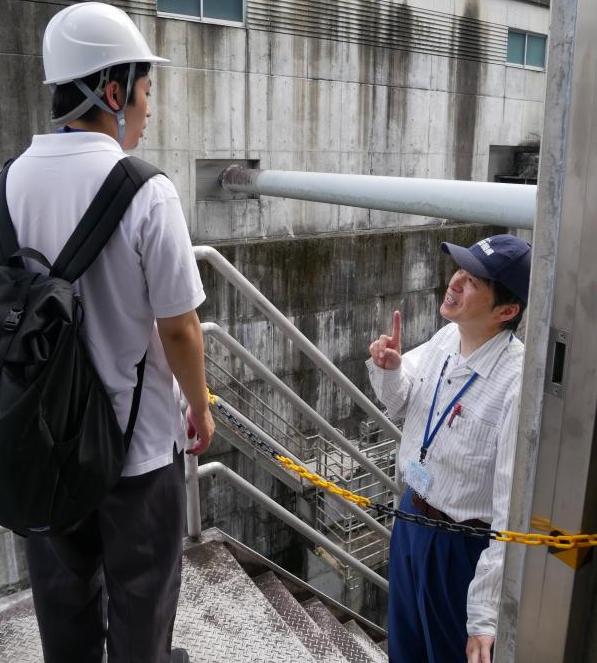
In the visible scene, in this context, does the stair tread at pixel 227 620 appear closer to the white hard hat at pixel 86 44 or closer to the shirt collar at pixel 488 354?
the shirt collar at pixel 488 354

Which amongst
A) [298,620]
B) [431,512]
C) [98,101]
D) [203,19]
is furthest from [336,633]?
[203,19]

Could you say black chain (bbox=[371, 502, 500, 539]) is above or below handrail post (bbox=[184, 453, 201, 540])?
above

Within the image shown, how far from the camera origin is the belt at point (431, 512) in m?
2.01

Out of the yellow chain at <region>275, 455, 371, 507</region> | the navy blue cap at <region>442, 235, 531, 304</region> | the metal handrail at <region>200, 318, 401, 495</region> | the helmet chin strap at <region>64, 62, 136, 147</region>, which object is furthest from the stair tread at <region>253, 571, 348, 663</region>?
the helmet chin strap at <region>64, 62, 136, 147</region>

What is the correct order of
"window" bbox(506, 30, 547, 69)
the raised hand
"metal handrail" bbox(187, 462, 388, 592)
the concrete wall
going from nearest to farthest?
1. the raised hand
2. "metal handrail" bbox(187, 462, 388, 592)
3. the concrete wall
4. "window" bbox(506, 30, 547, 69)

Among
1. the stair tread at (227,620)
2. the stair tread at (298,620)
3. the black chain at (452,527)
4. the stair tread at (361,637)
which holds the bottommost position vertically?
the stair tread at (361,637)

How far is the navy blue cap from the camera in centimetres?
197

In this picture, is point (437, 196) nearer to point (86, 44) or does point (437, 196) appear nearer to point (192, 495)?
point (86, 44)

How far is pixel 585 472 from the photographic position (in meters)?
1.14

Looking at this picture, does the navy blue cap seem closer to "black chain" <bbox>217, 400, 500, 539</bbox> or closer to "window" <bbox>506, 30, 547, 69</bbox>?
"black chain" <bbox>217, 400, 500, 539</bbox>

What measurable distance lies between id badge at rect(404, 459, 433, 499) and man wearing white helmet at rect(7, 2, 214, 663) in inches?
30.5

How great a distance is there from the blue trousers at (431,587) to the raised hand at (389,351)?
0.46m

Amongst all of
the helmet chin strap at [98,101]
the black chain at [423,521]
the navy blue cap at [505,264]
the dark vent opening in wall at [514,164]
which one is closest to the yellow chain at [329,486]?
the black chain at [423,521]

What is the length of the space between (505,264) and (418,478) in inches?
30.0
